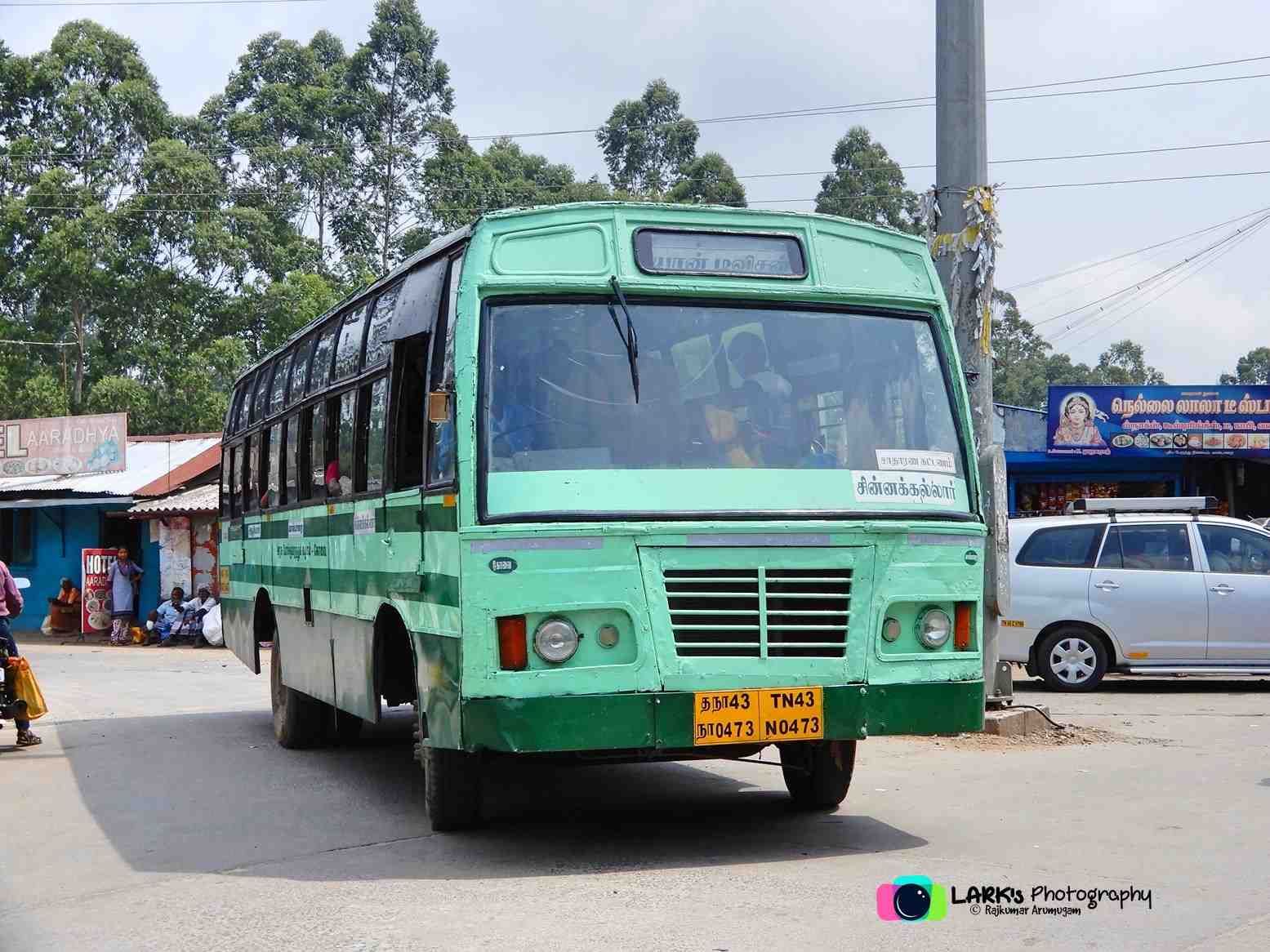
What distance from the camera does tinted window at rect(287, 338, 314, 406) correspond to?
11.1 metres

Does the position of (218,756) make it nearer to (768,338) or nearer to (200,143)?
(768,338)

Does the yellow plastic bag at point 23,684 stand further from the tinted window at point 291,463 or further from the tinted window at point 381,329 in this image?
the tinted window at point 381,329

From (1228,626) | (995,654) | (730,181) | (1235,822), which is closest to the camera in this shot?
(1235,822)

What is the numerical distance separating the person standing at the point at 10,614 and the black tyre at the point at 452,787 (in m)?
5.59

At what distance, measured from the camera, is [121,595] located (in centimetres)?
2886

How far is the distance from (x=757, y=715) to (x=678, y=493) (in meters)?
1.03

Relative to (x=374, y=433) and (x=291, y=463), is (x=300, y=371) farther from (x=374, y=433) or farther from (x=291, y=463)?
(x=374, y=433)

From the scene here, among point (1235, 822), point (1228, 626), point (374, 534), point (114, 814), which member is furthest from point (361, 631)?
point (1228, 626)

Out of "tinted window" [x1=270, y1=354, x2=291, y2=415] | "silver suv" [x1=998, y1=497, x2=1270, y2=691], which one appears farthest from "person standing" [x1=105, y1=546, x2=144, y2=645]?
"silver suv" [x1=998, y1=497, x2=1270, y2=691]

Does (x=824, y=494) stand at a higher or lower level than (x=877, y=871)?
higher

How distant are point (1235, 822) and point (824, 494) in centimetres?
289

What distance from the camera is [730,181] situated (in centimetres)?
5419

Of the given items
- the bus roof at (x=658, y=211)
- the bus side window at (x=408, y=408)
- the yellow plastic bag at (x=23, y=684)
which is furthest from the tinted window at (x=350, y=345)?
the yellow plastic bag at (x=23, y=684)

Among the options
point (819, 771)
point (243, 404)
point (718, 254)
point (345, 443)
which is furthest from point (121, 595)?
point (718, 254)
